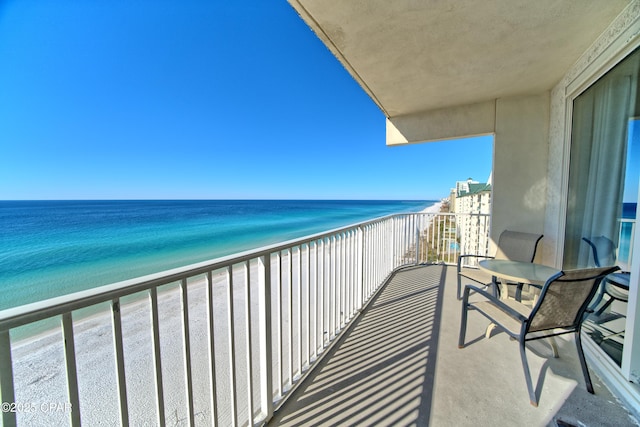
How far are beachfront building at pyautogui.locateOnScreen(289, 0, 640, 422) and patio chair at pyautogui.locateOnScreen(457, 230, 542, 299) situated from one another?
0.20 m

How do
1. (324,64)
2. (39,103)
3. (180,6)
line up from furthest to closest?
(39,103), (324,64), (180,6)

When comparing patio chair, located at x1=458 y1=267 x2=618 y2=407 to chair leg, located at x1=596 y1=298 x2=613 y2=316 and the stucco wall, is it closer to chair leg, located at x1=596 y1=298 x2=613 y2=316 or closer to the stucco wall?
chair leg, located at x1=596 y1=298 x2=613 y2=316

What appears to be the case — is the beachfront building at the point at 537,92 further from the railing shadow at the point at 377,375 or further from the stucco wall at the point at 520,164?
the railing shadow at the point at 377,375

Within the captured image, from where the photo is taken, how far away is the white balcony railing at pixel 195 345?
72 cm

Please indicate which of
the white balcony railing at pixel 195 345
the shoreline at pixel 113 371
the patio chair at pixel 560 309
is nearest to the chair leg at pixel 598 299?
the patio chair at pixel 560 309

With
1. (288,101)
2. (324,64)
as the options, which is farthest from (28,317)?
(288,101)

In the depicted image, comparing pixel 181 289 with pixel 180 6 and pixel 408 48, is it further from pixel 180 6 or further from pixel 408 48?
pixel 180 6

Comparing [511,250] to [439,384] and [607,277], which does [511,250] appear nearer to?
[607,277]

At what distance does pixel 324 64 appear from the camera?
6.64 m

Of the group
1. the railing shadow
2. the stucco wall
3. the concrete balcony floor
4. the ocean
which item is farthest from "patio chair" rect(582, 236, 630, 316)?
the ocean

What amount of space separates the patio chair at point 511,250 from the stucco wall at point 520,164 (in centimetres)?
20

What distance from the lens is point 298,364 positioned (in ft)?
5.69

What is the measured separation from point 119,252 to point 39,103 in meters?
9.37

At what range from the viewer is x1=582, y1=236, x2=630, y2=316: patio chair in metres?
1.88
